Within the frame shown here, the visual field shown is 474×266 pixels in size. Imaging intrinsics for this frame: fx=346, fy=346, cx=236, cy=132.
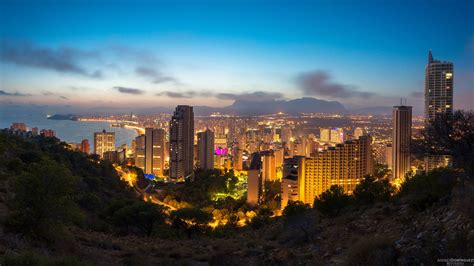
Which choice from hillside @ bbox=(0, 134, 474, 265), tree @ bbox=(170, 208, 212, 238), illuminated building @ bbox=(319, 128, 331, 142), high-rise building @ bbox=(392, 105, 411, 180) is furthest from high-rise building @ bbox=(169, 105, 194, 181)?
hillside @ bbox=(0, 134, 474, 265)

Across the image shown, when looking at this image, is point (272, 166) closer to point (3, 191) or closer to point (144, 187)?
point (144, 187)

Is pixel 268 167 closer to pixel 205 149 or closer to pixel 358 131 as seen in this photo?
pixel 205 149

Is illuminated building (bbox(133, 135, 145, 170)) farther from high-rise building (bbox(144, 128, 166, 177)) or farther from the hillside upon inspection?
the hillside

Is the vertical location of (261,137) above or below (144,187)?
→ above

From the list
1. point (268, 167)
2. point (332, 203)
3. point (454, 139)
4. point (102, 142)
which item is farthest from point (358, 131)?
point (454, 139)

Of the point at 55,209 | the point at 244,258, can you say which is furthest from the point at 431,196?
the point at 55,209

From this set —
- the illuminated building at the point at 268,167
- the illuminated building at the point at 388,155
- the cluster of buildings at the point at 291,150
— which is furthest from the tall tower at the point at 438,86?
the illuminated building at the point at 268,167

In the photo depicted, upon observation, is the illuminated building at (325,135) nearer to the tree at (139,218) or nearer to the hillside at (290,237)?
the tree at (139,218)
